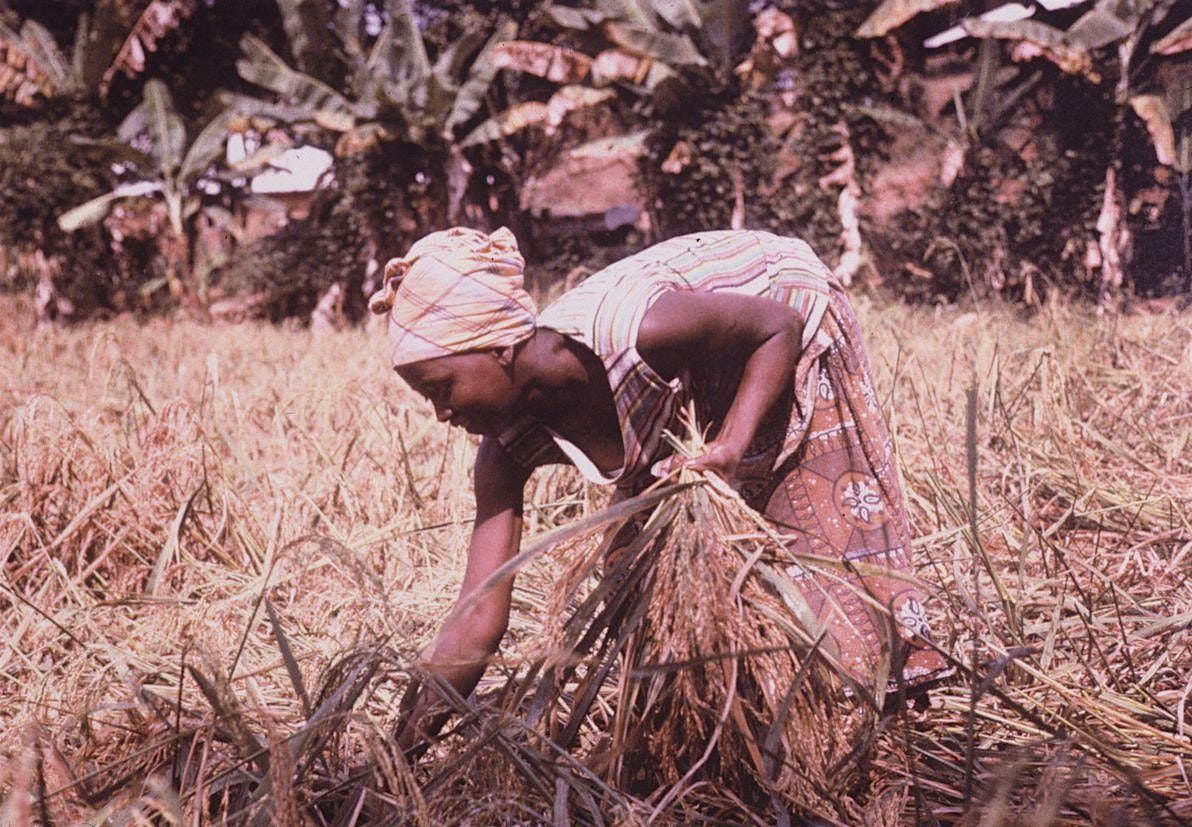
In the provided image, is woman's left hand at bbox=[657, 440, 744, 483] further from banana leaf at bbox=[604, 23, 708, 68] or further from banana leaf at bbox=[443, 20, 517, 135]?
banana leaf at bbox=[443, 20, 517, 135]

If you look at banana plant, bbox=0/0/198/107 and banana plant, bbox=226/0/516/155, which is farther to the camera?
banana plant, bbox=0/0/198/107

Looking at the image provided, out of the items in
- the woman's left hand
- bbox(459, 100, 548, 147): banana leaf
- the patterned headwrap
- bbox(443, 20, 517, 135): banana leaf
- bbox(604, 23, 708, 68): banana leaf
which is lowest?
the woman's left hand

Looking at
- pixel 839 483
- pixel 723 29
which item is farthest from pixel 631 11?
pixel 839 483

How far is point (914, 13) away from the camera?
7.32 m

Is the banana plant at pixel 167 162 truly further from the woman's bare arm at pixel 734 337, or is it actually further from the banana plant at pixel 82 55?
the woman's bare arm at pixel 734 337

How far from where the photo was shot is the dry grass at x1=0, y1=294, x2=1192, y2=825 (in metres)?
1.16

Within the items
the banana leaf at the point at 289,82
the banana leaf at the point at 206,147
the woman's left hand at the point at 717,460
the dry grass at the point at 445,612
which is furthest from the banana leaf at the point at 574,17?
the woman's left hand at the point at 717,460

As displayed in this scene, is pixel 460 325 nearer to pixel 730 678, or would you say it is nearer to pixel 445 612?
pixel 730 678

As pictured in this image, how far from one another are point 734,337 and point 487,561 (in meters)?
0.51

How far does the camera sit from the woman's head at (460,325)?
4.30 feet

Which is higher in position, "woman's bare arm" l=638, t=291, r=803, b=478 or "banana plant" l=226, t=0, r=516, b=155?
"banana plant" l=226, t=0, r=516, b=155

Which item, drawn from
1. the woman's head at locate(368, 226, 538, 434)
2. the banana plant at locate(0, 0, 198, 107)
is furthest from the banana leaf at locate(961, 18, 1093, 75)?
the banana plant at locate(0, 0, 198, 107)

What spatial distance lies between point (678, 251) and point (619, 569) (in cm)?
58

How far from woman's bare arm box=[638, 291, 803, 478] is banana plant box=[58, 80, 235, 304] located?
9.05m
